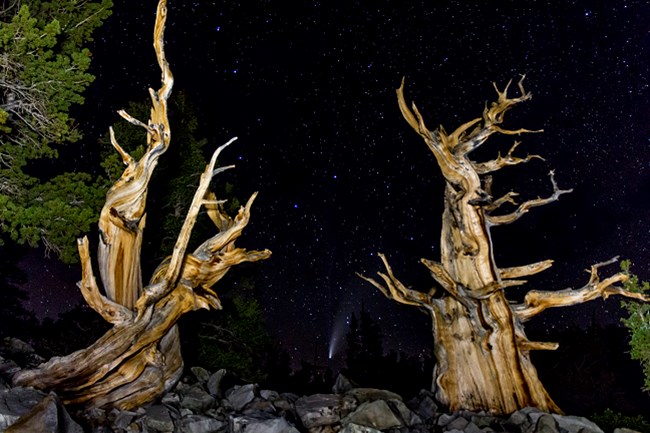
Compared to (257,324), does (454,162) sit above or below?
above

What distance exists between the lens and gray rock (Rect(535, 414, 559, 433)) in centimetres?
771

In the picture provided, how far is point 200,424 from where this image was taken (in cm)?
741

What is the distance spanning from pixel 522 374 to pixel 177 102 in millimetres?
11365

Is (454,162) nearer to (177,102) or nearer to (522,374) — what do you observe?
(522,374)

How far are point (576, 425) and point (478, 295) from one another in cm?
269

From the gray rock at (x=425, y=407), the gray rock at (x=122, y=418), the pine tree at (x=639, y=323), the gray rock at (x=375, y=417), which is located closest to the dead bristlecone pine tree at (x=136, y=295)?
the gray rock at (x=122, y=418)

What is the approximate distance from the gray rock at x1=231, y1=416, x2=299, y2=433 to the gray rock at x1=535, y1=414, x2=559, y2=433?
3783 mm

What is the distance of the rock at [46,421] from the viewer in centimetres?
586

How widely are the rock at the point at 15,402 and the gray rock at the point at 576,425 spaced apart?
7.78 m

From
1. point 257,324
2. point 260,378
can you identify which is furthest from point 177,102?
point 260,378

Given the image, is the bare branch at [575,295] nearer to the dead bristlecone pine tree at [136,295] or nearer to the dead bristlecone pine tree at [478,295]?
the dead bristlecone pine tree at [478,295]

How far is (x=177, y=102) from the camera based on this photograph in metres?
14.6

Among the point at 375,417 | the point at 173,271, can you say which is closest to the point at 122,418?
the point at 173,271

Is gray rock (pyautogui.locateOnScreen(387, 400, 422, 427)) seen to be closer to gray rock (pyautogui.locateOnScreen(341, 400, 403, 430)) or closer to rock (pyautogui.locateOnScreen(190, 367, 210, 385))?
gray rock (pyautogui.locateOnScreen(341, 400, 403, 430))
